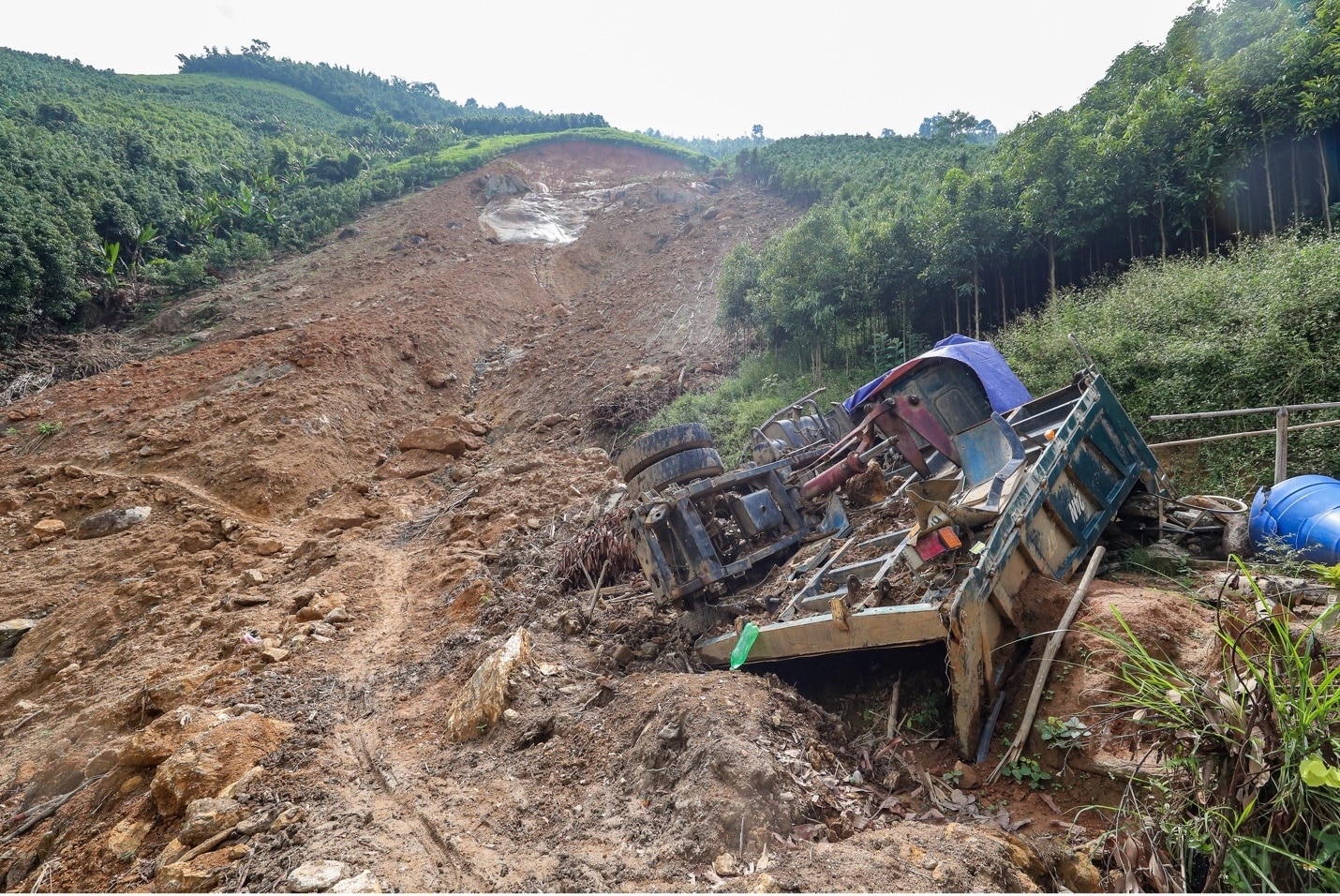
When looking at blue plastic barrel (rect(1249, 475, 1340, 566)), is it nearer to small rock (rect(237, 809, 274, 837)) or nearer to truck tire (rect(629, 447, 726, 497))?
truck tire (rect(629, 447, 726, 497))

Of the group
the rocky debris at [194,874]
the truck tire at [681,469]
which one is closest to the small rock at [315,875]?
the rocky debris at [194,874]

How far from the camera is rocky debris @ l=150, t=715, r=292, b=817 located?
4055mm

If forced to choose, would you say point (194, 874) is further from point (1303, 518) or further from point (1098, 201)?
point (1098, 201)

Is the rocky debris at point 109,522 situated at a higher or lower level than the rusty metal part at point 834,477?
lower

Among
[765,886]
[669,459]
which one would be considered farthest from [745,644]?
[669,459]

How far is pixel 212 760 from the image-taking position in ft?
14.0

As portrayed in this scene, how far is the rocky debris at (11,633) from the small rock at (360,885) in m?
6.96

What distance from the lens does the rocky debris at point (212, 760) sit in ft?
13.3

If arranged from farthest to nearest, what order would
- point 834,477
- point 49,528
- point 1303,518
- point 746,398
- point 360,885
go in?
point 746,398 → point 49,528 → point 834,477 → point 1303,518 → point 360,885

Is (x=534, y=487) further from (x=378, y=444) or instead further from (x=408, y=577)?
(x=378, y=444)

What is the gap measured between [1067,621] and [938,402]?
201 cm

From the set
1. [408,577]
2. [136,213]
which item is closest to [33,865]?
[408,577]

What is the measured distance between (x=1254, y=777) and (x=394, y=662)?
6.27m

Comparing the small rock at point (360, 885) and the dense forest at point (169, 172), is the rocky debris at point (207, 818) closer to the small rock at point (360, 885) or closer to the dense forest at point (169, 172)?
the small rock at point (360, 885)
